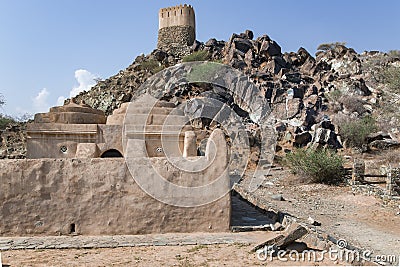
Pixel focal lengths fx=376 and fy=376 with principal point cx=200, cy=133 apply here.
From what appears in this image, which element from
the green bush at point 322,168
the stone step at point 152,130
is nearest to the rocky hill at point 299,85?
the green bush at point 322,168

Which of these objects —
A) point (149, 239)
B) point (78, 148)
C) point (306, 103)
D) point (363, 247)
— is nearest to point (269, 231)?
point (363, 247)

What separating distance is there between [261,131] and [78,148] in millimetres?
19013

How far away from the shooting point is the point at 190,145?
1001 centimetres

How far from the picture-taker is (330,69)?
43.5 m

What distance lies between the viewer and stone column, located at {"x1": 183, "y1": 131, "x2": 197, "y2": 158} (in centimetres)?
990

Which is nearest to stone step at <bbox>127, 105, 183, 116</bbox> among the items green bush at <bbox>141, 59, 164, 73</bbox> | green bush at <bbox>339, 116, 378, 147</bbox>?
green bush at <bbox>339, 116, 378, 147</bbox>

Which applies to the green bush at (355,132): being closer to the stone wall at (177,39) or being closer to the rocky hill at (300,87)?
the rocky hill at (300,87)

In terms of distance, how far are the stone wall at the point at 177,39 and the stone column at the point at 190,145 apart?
33503 millimetres

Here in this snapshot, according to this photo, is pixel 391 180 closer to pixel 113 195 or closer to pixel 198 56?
pixel 113 195

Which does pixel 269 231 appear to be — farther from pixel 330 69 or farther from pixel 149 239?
pixel 330 69

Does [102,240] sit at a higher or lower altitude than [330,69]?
lower

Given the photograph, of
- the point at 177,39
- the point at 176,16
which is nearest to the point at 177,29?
the point at 177,39

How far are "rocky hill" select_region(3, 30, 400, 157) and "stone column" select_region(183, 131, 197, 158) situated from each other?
16.2m

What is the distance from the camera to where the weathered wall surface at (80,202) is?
25.5 ft
